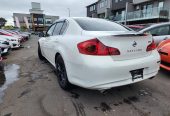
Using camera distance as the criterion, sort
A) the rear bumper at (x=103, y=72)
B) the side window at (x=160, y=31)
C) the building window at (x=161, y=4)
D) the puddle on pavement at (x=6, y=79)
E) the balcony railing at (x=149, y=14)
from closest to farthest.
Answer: the rear bumper at (x=103, y=72), the puddle on pavement at (x=6, y=79), the side window at (x=160, y=31), the balcony railing at (x=149, y=14), the building window at (x=161, y=4)

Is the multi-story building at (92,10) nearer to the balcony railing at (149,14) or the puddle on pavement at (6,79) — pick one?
the balcony railing at (149,14)

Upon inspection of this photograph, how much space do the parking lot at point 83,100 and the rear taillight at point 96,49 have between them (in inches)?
36.0

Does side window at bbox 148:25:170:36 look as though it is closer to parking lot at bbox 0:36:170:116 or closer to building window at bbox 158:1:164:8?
parking lot at bbox 0:36:170:116

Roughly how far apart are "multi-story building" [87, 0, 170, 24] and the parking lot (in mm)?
18939

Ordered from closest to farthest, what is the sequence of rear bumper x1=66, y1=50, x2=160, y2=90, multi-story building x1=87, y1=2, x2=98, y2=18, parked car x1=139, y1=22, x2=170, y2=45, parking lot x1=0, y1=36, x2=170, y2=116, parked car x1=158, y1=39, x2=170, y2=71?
rear bumper x1=66, y1=50, x2=160, y2=90 → parking lot x1=0, y1=36, x2=170, y2=116 → parked car x1=158, y1=39, x2=170, y2=71 → parked car x1=139, y1=22, x2=170, y2=45 → multi-story building x1=87, y1=2, x2=98, y2=18

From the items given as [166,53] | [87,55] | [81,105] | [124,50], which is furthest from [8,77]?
[166,53]

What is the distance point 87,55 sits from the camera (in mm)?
2482

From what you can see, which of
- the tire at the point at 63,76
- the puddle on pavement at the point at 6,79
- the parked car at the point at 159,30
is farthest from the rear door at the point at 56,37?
the parked car at the point at 159,30

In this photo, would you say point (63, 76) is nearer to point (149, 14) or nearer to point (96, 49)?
point (96, 49)

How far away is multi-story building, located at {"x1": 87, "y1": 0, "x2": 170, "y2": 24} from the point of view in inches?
782

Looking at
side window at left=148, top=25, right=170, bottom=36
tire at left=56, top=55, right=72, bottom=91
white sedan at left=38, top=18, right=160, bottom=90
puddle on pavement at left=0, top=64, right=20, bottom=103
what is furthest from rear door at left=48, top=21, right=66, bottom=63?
side window at left=148, top=25, right=170, bottom=36

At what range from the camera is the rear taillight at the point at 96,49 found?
2.47m

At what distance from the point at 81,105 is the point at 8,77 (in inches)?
107

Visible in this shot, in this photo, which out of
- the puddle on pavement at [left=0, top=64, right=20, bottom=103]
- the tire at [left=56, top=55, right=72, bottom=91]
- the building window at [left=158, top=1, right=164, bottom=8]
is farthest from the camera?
the building window at [left=158, top=1, right=164, bottom=8]
